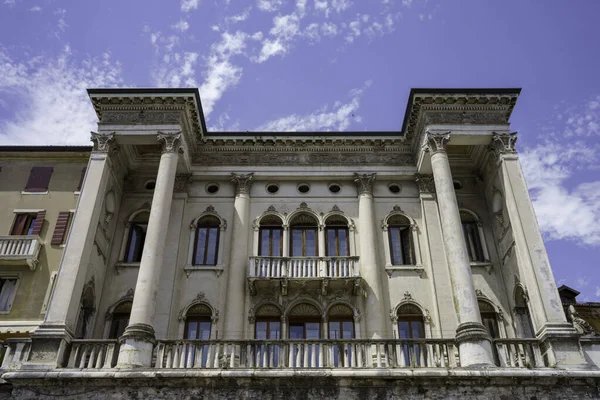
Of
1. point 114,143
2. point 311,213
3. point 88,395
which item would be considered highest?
point 114,143

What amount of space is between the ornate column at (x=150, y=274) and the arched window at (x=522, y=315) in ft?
44.0

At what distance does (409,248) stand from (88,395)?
13326 mm

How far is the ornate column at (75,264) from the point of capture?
17109mm

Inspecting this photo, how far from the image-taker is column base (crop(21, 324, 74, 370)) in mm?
16672

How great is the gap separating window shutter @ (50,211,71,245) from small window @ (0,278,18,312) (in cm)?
218

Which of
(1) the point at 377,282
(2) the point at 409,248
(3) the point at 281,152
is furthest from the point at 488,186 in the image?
(3) the point at 281,152

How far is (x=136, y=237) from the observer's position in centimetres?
2352

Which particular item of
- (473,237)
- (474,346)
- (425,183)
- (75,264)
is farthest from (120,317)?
(473,237)

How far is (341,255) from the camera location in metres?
22.6

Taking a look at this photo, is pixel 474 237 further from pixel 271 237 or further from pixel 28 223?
pixel 28 223

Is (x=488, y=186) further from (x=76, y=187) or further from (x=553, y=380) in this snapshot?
→ (x=76, y=187)

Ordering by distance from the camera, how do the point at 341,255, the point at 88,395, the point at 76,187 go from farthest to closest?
1. the point at 76,187
2. the point at 341,255
3. the point at 88,395

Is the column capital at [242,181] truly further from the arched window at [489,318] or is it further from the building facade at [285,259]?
the arched window at [489,318]

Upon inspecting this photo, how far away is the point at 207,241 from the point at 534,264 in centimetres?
1280
